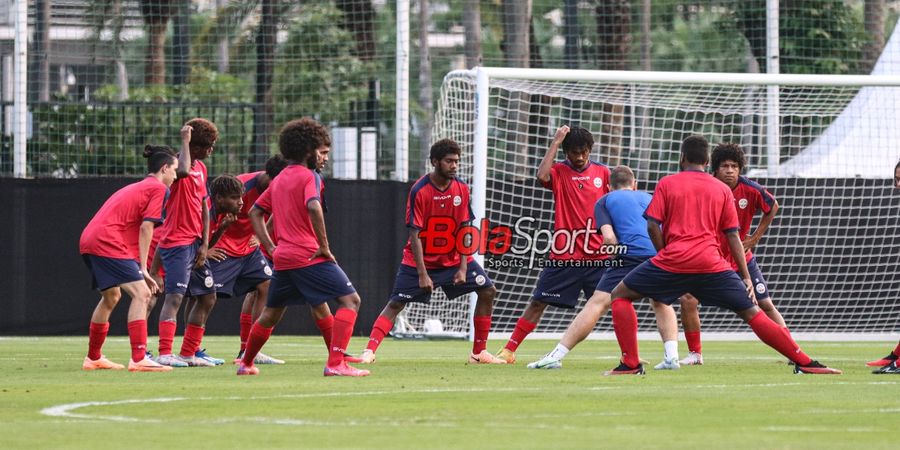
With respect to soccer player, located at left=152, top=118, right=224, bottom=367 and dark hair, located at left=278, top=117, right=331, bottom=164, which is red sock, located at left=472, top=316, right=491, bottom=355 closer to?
soccer player, located at left=152, top=118, right=224, bottom=367

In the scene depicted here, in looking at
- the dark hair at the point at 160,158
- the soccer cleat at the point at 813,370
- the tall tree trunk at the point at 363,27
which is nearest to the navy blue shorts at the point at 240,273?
the dark hair at the point at 160,158

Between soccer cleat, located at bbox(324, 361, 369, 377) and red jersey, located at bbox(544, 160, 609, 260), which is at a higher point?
red jersey, located at bbox(544, 160, 609, 260)

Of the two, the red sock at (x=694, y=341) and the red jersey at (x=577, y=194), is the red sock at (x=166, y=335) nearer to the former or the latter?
the red jersey at (x=577, y=194)

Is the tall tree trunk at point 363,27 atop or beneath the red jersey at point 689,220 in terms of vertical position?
atop

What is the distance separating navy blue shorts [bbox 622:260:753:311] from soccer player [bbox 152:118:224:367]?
381cm

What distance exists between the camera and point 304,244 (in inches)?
407

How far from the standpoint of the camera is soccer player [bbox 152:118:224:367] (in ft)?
39.7

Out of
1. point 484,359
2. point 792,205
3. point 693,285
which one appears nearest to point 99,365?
point 484,359

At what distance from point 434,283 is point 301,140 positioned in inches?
100.0

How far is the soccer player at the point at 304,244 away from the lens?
1032cm

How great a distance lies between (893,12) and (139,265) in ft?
129

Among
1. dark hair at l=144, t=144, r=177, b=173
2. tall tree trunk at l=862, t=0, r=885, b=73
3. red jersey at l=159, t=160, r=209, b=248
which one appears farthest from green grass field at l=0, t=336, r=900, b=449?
tall tree trunk at l=862, t=0, r=885, b=73

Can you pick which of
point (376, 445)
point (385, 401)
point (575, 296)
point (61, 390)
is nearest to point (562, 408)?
point (385, 401)

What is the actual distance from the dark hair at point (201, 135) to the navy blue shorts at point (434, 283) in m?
1.91
